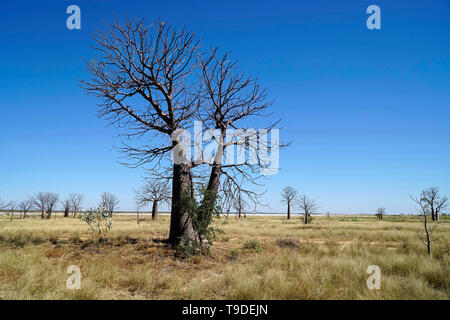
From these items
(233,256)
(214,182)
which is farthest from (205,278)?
(214,182)

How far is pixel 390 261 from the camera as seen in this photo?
763 cm

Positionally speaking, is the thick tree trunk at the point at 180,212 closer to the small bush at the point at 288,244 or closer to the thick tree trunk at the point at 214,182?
the thick tree trunk at the point at 214,182

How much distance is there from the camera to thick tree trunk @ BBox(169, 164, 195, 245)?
9.43 meters

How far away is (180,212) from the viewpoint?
946cm

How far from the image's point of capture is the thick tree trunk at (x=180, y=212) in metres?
9.43

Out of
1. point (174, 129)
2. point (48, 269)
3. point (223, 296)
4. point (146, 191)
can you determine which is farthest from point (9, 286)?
point (146, 191)

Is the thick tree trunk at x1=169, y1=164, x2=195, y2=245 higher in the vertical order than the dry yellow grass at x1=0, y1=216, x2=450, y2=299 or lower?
higher

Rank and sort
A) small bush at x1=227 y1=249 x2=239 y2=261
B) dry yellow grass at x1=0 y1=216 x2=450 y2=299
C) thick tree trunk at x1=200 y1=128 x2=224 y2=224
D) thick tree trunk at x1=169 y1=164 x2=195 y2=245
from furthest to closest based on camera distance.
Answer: thick tree trunk at x1=200 y1=128 x2=224 y2=224
thick tree trunk at x1=169 y1=164 x2=195 y2=245
small bush at x1=227 y1=249 x2=239 y2=261
dry yellow grass at x1=0 y1=216 x2=450 y2=299

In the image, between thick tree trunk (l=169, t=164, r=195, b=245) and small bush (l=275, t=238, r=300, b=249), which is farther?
small bush (l=275, t=238, r=300, b=249)

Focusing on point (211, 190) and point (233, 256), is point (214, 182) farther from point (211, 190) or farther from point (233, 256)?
point (233, 256)

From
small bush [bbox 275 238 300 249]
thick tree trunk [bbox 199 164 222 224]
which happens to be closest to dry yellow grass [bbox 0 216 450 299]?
thick tree trunk [bbox 199 164 222 224]

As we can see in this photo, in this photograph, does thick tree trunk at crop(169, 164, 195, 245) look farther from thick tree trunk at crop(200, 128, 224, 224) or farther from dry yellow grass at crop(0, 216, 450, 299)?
dry yellow grass at crop(0, 216, 450, 299)
